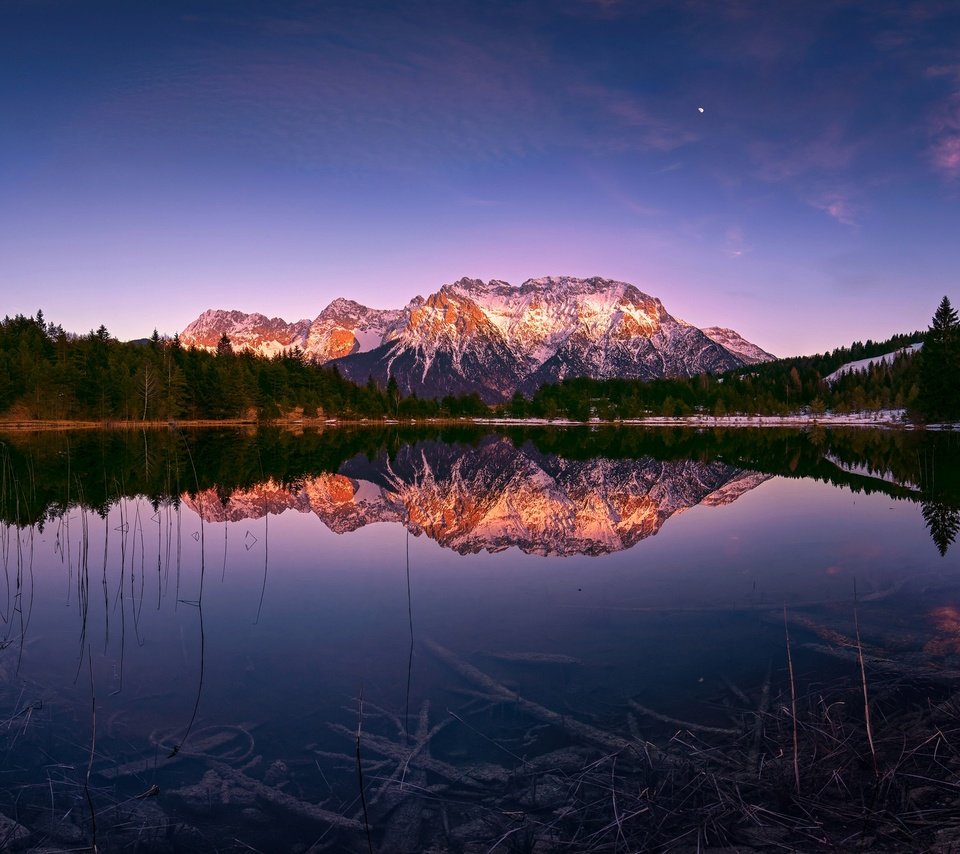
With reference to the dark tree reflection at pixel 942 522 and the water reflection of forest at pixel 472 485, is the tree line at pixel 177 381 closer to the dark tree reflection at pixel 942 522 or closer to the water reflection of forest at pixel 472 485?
the water reflection of forest at pixel 472 485

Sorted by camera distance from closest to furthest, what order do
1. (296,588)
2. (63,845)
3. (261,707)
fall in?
(63,845) → (261,707) → (296,588)

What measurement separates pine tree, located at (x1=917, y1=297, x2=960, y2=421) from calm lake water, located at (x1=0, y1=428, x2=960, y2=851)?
296 feet

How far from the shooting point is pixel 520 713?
952 centimetres

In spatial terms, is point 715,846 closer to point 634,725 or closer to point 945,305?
point 634,725

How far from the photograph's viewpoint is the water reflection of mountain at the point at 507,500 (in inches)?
985

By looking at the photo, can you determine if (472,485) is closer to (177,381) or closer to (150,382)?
(150,382)

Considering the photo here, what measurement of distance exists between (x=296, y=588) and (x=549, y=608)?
6.93m

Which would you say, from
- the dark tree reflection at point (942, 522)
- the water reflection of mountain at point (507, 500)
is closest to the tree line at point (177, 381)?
the water reflection of mountain at point (507, 500)

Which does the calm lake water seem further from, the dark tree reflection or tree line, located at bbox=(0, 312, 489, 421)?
tree line, located at bbox=(0, 312, 489, 421)

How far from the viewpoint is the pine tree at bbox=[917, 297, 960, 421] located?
328ft

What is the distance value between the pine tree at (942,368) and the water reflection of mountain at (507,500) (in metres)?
70.0

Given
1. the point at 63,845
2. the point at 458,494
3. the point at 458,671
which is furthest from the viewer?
the point at 458,494

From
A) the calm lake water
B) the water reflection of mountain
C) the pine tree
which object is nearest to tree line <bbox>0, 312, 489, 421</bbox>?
the water reflection of mountain

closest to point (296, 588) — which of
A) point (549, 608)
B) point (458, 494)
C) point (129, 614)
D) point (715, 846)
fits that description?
point (129, 614)
